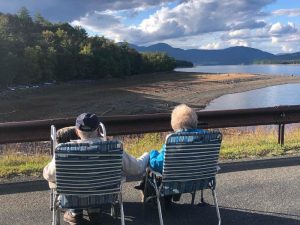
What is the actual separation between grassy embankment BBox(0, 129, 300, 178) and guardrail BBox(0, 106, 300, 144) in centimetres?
44

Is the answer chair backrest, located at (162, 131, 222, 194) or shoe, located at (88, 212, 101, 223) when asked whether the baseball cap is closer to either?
chair backrest, located at (162, 131, 222, 194)

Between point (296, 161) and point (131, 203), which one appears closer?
point (131, 203)

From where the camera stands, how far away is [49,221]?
536 centimetres

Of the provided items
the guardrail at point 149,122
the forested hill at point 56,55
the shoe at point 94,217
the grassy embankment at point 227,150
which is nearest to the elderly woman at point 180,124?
the shoe at point 94,217

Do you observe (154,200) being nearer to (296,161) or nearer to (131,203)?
(131,203)

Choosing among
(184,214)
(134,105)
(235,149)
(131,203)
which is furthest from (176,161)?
(134,105)

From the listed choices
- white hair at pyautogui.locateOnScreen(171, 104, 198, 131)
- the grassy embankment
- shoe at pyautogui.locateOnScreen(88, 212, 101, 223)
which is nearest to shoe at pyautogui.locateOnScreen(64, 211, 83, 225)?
shoe at pyautogui.locateOnScreen(88, 212, 101, 223)

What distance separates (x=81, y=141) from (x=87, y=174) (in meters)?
0.32

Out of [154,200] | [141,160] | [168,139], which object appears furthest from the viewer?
[154,200]

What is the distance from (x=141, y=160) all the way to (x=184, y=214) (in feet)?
2.82

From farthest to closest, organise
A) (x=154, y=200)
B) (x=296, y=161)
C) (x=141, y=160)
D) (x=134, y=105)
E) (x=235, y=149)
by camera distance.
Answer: (x=134, y=105), (x=235, y=149), (x=296, y=161), (x=154, y=200), (x=141, y=160)

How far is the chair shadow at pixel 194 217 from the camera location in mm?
5352

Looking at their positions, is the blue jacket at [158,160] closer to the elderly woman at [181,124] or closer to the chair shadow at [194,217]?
the elderly woman at [181,124]

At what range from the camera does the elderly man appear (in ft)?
15.5
